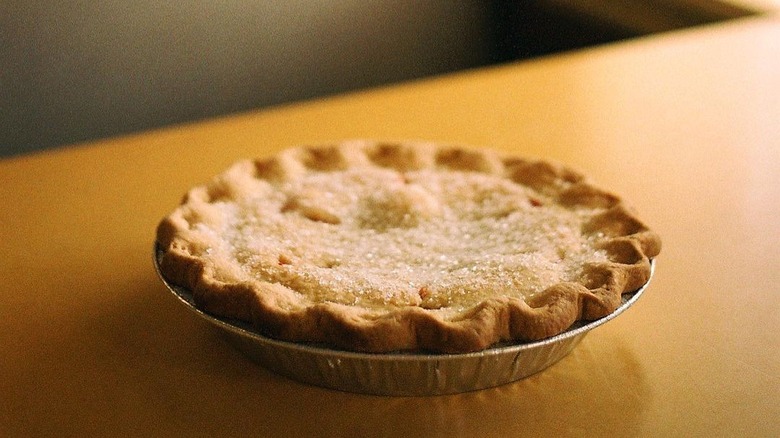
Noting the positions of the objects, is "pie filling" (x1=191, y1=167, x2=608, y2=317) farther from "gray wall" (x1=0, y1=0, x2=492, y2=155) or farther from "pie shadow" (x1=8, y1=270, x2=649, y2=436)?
"gray wall" (x1=0, y1=0, x2=492, y2=155)

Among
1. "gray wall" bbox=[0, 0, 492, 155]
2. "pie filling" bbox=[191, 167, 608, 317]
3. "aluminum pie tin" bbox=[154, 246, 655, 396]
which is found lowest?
"gray wall" bbox=[0, 0, 492, 155]

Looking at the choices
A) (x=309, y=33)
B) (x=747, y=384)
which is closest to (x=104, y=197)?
(x=747, y=384)

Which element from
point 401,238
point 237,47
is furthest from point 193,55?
point 401,238

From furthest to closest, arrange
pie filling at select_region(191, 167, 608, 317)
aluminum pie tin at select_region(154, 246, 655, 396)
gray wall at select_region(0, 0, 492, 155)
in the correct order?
1. gray wall at select_region(0, 0, 492, 155)
2. pie filling at select_region(191, 167, 608, 317)
3. aluminum pie tin at select_region(154, 246, 655, 396)

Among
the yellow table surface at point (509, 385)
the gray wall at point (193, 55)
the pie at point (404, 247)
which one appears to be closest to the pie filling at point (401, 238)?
the pie at point (404, 247)

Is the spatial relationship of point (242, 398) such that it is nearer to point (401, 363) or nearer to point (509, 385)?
point (401, 363)

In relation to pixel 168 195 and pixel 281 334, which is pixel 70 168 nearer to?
pixel 168 195

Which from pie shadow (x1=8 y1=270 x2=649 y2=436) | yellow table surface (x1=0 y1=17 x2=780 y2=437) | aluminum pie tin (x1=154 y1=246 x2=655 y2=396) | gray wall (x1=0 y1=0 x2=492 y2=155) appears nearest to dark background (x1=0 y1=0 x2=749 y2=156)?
gray wall (x1=0 y1=0 x2=492 y2=155)
